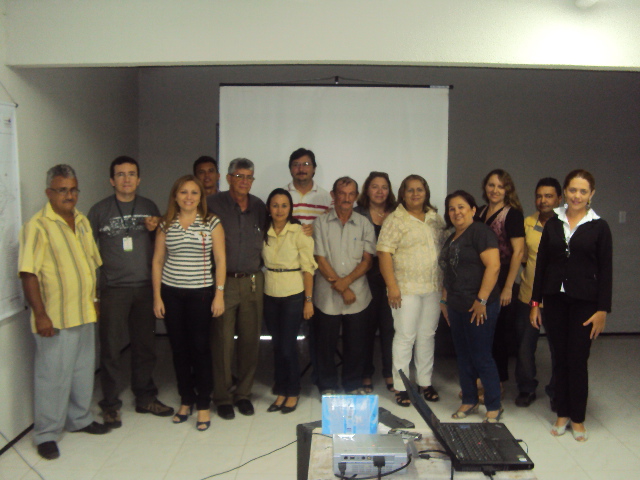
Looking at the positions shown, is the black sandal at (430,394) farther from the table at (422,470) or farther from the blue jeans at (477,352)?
the table at (422,470)

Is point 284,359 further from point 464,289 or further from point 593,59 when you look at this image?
point 593,59

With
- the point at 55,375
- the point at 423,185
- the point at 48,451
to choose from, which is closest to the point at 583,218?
the point at 423,185

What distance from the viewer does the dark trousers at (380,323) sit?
3721mm

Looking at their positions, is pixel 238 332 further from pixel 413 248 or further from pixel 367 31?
pixel 367 31

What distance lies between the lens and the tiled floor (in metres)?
2.80

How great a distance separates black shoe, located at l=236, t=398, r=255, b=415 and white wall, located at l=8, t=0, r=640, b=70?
Answer: 79.5 inches

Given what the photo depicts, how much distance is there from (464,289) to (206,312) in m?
1.45

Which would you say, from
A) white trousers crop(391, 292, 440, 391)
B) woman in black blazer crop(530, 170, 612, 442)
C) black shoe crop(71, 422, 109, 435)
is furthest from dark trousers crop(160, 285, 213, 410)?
woman in black blazer crop(530, 170, 612, 442)

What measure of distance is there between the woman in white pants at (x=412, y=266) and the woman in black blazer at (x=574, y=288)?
599 mm

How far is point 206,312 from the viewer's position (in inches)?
126

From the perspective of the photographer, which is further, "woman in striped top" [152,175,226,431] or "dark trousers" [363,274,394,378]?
"dark trousers" [363,274,394,378]

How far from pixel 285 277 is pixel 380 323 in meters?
0.83

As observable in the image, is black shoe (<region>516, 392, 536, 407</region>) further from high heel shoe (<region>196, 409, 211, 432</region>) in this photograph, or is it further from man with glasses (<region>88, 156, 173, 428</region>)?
man with glasses (<region>88, 156, 173, 428</region>)

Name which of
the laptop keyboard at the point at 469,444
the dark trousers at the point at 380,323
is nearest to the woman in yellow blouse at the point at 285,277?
the dark trousers at the point at 380,323
